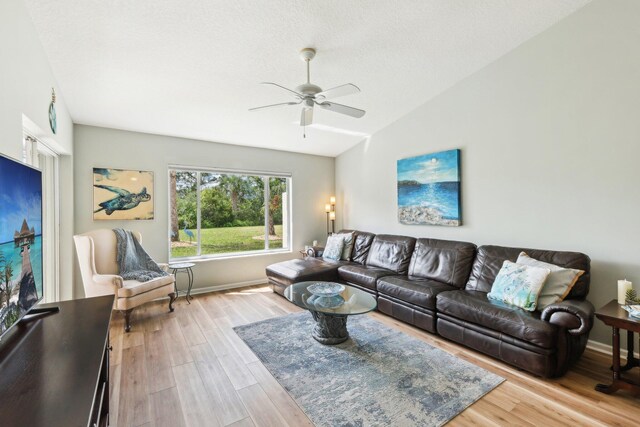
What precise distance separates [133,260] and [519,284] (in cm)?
433

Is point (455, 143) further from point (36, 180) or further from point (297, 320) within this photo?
point (36, 180)

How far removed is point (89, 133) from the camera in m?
3.93

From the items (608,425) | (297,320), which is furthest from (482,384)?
(297,320)

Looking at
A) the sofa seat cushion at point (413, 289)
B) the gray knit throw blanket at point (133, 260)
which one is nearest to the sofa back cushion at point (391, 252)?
the sofa seat cushion at point (413, 289)

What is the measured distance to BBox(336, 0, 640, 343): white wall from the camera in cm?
261

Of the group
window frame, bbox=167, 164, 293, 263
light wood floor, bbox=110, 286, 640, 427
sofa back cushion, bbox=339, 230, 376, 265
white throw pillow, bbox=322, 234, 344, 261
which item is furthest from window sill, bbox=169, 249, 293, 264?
light wood floor, bbox=110, 286, 640, 427

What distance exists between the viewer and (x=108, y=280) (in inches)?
128

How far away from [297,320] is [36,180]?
8.76ft

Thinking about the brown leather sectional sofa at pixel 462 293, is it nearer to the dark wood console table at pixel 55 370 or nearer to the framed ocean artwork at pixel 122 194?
the framed ocean artwork at pixel 122 194

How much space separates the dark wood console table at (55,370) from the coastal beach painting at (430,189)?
12.3ft

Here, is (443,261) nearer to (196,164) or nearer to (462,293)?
(462,293)

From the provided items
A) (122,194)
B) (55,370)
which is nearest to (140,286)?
(122,194)

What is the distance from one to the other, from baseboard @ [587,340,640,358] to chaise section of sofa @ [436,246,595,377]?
364mm

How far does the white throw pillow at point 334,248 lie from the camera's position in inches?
193
